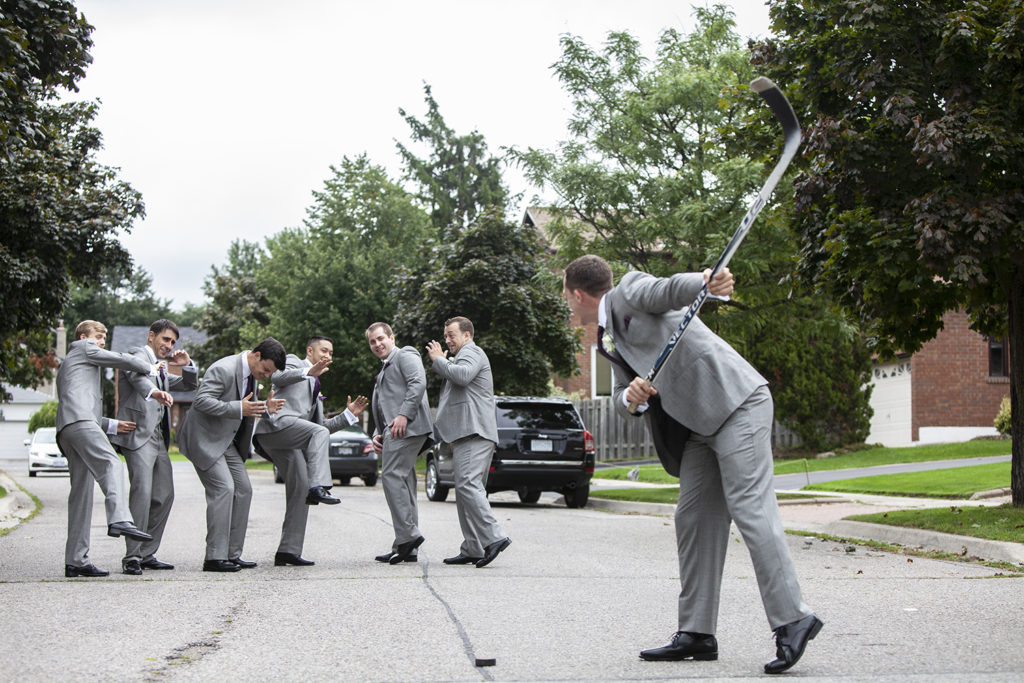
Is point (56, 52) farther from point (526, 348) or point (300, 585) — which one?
point (526, 348)

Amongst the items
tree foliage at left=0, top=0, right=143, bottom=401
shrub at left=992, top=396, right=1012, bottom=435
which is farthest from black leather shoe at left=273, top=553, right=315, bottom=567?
shrub at left=992, top=396, right=1012, bottom=435

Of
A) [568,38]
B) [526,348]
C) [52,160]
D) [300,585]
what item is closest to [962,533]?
[300,585]

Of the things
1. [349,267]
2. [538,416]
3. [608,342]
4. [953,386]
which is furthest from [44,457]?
[608,342]

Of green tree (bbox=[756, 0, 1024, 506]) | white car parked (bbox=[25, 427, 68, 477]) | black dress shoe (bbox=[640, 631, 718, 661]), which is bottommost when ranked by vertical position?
white car parked (bbox=[25, 427, 68, 477])

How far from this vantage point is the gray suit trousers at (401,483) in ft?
29.4

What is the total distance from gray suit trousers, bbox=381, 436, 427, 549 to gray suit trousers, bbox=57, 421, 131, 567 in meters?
2.02

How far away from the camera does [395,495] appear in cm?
896

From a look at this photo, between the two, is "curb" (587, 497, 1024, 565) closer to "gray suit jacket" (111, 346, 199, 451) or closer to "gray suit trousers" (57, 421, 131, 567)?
"gray suit jacket" (111, 346, 199, 451)

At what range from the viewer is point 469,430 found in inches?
354

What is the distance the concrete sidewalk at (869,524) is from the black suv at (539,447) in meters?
1.08

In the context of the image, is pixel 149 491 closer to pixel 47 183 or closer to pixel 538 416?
pixel 47 183

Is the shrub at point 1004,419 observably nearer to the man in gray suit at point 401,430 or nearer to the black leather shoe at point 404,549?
the man in gray suit at point 401,430

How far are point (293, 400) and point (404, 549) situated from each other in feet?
4.91

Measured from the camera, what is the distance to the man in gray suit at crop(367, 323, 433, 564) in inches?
353
